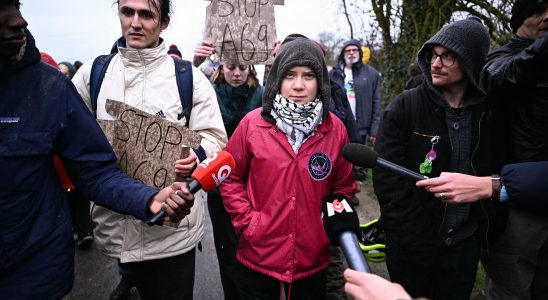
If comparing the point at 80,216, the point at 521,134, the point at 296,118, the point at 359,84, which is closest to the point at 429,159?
the point at 521,134

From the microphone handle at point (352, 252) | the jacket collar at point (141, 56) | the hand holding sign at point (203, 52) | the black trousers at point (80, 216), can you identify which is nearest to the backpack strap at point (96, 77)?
the jacket collar at point (141, 56)

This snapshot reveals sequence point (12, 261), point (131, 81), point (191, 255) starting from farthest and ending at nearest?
point (191, 255)
point (131, 81)
point (12, 261)

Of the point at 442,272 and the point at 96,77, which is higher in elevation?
the point at 96,77

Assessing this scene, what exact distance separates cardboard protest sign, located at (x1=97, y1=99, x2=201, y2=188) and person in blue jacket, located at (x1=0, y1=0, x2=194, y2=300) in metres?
0.24

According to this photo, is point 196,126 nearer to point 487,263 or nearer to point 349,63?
point 487,263

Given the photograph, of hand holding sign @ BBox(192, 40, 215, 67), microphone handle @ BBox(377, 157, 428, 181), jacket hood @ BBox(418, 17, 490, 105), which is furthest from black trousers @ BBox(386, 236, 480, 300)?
hand holding sign @ BBox(192, 40, 215, 67)

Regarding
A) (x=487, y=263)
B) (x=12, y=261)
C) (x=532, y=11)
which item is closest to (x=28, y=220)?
(x=12, y=261)

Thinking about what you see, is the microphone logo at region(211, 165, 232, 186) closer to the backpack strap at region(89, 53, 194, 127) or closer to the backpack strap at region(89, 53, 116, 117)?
the backpack strap at region(89, 53, 194, 127)

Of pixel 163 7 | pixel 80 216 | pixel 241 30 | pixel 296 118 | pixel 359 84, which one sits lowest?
pixel 80 216

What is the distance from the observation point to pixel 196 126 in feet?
7.59

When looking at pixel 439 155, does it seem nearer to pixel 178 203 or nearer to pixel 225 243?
pixel 178 203

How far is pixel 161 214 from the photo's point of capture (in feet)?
5.48

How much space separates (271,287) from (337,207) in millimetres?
861

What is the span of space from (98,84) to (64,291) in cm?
110
